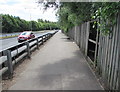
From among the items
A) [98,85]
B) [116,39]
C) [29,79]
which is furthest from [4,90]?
[116,39]

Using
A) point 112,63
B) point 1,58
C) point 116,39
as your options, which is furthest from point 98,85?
point 1,58

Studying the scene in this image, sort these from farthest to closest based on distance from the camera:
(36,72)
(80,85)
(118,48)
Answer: (36,72) → (80,85) → (118,48)

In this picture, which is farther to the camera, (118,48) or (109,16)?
(109,16)

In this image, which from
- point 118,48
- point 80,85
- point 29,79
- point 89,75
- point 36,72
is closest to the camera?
point 118,48

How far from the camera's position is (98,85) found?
3568 millimetres

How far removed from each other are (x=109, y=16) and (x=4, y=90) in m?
3.52

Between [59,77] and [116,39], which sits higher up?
[116,39]

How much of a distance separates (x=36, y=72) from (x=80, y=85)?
1.92 metres

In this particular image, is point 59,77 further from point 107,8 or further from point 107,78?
point 107,8

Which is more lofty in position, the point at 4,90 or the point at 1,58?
the point at 1,58

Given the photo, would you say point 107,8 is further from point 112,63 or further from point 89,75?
point 89,75

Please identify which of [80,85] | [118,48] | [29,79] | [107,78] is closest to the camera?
[118,48]

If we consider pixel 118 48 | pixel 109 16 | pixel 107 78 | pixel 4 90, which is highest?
pixel 109 16

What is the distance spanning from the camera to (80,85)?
3.55 meters
